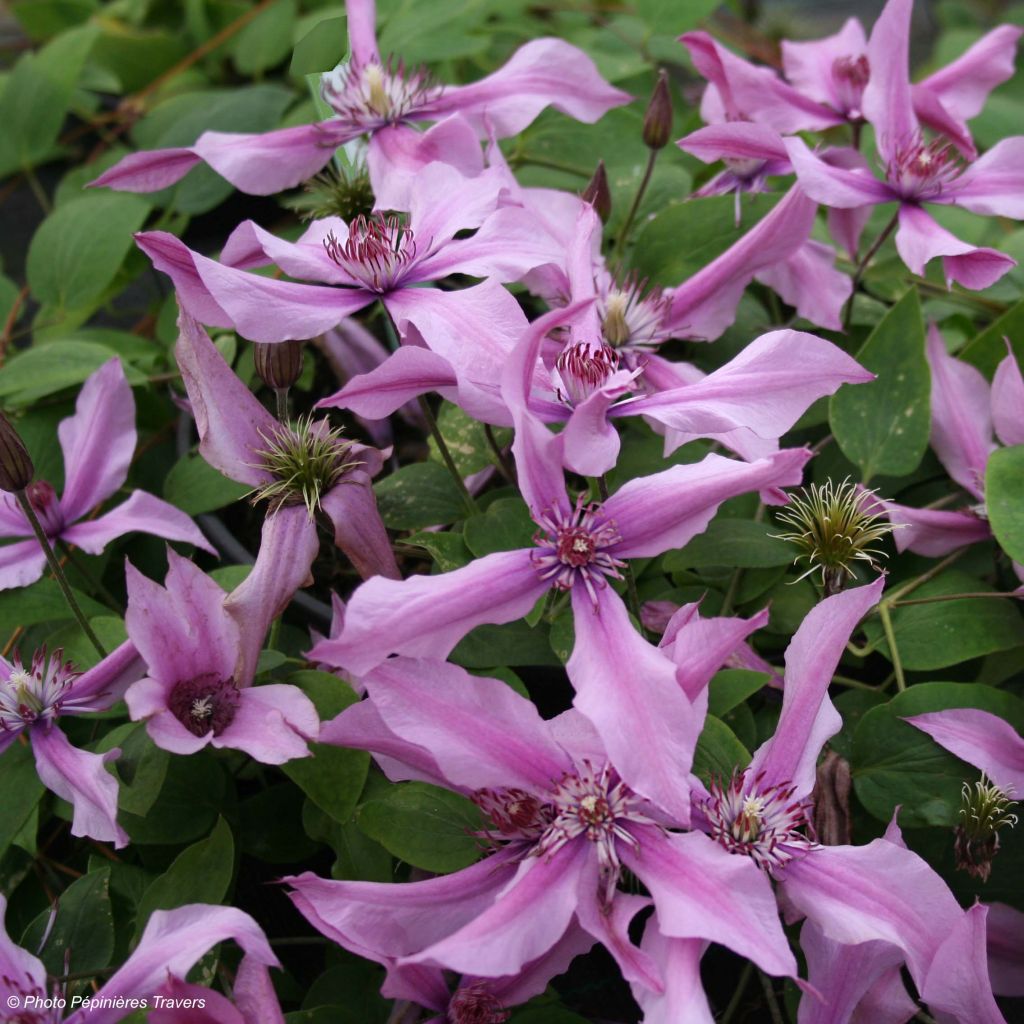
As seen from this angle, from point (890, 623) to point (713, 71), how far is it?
0.31 metres

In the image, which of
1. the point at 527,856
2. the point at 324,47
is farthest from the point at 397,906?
the point at 324,47

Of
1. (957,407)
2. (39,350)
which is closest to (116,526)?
(39,350)

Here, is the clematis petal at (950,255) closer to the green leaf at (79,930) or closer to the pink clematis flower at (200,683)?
the pink clematis flower at (200,683)

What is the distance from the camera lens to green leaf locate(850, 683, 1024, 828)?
0.45m

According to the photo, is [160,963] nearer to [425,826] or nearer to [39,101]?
[425,826]

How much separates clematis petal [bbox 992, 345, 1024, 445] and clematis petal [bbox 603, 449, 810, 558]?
0.18 meters

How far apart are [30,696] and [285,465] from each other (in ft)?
0.47

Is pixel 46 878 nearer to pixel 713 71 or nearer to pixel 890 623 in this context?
pixel 890 623

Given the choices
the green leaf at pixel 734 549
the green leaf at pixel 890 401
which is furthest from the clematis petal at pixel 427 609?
the green leaf at pixel 890 401

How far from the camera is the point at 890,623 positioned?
19.5 inches

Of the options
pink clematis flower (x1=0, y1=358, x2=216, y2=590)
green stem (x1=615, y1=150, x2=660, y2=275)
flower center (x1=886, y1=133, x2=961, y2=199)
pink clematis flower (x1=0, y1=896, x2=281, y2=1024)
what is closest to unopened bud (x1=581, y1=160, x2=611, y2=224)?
green stem (x1=615, y1=150, x2=660, y2=275)

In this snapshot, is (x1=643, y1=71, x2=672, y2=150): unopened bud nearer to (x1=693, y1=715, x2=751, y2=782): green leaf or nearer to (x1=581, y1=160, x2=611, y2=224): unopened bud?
(x1=581, y1=160, x2=611, y2=224): unopened bud

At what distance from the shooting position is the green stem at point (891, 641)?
0.48 m

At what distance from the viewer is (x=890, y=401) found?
0.53 m
